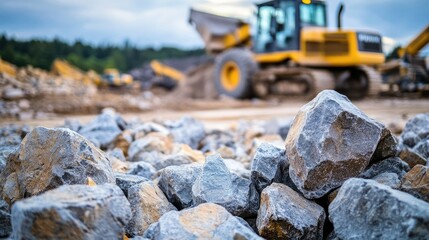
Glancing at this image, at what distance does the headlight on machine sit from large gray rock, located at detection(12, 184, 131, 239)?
34.7 ft

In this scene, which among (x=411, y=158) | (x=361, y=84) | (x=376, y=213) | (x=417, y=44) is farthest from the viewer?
(x=417, y=44)

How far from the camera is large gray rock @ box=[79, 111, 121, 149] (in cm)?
357

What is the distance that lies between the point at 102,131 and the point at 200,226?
2.50 meters

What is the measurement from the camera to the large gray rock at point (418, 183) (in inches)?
62.1

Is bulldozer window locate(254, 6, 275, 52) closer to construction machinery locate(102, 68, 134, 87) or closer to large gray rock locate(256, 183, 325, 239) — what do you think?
large gray rock locate(256, 183, 325, 239)

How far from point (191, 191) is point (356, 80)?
37.3 feet

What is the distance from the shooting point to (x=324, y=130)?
1688mm

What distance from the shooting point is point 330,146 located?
5.50ft

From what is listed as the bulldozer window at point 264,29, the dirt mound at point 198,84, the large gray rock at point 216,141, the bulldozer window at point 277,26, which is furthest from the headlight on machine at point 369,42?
the large gray rock at point 216,141

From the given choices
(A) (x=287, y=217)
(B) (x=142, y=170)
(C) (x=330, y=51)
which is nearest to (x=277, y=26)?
(C) (x=330, y=51)

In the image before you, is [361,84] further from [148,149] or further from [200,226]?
[200,226]

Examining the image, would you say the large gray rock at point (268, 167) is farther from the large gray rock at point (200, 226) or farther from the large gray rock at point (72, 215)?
the large gray rock at point (72, 215)

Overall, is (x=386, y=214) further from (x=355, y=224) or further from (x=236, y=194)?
(x=236, y=194)

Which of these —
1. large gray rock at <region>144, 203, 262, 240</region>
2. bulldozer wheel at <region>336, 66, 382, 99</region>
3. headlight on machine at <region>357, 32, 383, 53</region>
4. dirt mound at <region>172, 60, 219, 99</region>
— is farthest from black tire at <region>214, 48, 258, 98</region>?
large gray rock at <region>144, 203, 262, 240</region>
